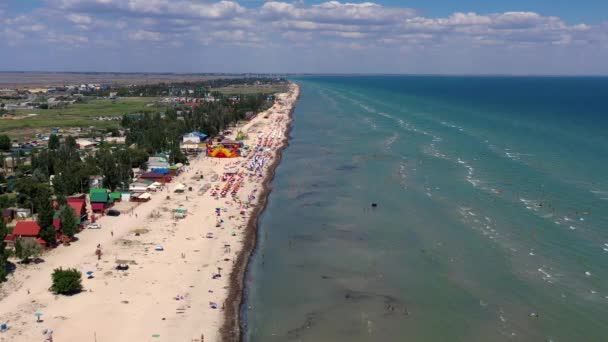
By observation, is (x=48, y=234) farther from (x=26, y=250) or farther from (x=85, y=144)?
(x=85, y=144)

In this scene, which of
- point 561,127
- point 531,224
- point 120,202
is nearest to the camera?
point 531,224

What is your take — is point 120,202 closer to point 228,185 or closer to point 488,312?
point 228,185

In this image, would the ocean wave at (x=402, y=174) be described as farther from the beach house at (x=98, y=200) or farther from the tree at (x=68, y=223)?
the tree at (x=68, y=223)

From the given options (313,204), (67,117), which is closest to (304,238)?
(313,204)

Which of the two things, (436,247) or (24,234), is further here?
(436,247)

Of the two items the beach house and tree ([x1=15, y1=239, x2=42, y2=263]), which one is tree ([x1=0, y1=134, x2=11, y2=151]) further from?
tree ([x1=15, y1=239, x2=42, y2=263])

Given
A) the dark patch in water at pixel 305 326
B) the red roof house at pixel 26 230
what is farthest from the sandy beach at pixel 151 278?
the dark patch in water at pixel 305 326

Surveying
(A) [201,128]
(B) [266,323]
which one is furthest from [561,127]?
(B) [266,323]
